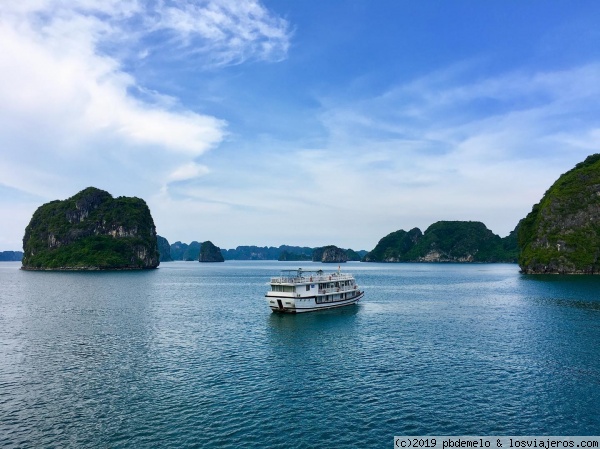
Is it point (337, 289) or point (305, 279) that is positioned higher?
point (305, 279)

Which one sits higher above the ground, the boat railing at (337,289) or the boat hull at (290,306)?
the boat railing at (337,289)

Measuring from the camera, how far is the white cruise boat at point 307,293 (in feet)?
274

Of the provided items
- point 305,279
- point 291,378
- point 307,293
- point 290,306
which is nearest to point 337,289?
point 305,279

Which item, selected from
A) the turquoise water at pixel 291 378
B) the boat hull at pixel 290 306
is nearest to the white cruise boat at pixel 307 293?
the boat hull at pixel 290 306

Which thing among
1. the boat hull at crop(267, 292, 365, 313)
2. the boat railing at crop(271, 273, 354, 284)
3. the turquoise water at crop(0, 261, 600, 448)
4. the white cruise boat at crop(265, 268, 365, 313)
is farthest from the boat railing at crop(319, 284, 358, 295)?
the turquoise water at crop(0, 261, 600, 448)

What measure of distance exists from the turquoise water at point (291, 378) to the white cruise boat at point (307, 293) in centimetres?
373

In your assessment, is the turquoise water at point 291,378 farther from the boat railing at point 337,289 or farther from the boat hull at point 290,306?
the boat railing at point 337,289

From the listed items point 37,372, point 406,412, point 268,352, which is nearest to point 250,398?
point 406,412

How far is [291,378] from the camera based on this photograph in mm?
42594

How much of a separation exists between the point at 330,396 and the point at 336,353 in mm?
16165

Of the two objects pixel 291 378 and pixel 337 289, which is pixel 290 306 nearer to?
pixel 337 289

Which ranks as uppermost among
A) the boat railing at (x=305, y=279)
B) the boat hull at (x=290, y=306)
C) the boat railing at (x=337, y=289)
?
the boat railing at (x=305, y=279)

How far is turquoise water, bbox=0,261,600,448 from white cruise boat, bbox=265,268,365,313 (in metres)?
3.73

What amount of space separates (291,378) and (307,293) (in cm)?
4388
